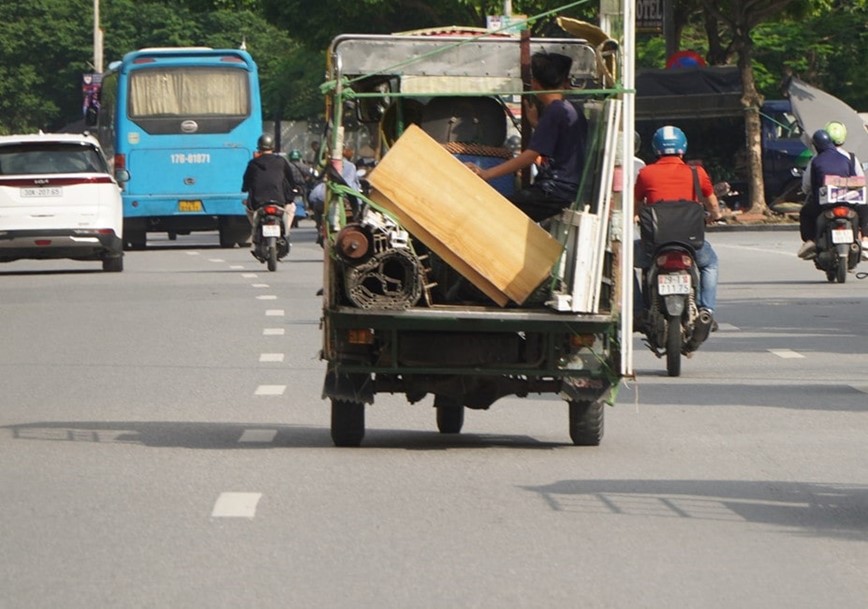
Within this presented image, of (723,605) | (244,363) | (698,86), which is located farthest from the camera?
(698,86)

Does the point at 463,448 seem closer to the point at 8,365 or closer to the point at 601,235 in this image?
the point at 601,235

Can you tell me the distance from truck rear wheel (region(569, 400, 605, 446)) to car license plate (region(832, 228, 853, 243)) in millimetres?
13427

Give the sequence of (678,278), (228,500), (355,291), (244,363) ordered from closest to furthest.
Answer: (228,500) < (355,291) < (678,278) < (244,363)

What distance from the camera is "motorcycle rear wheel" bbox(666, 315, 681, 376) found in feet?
46.4

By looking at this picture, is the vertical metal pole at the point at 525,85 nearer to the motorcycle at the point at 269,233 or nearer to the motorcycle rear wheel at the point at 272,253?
the motorcycle at the point at 269,233

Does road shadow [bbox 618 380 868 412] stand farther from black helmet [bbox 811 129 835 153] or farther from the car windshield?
the car windshield

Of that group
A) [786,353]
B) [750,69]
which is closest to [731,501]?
[786,353]

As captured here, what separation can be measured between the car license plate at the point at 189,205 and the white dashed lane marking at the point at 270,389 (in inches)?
963

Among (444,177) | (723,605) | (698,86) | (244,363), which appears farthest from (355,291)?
(698,86)

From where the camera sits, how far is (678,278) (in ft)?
46.5

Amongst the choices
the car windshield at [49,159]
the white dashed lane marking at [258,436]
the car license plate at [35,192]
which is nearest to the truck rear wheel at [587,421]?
the white dashed lane marking at [258,436]

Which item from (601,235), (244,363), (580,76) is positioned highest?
(580,76)

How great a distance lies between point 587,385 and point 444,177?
48.2 inches

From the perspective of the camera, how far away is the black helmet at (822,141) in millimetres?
23453
